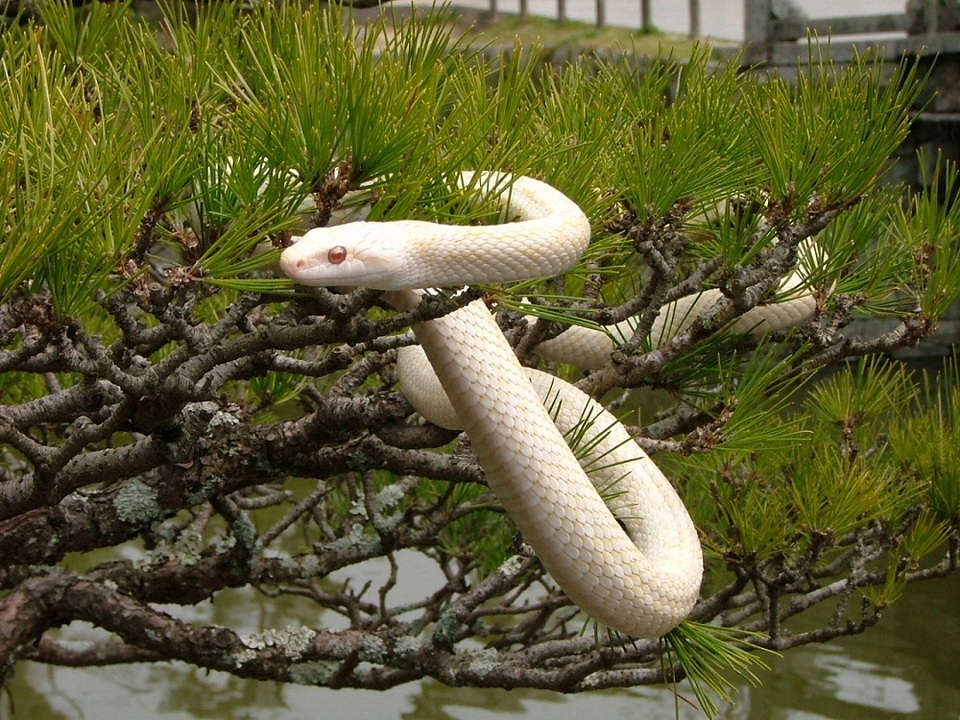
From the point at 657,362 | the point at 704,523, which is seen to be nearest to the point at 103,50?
the point at 657,362

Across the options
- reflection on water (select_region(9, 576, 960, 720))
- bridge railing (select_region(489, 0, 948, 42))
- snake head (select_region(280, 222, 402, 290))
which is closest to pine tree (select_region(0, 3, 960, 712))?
snake head (select_region(280, 222, 402, 290))

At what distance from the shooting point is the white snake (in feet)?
2.16

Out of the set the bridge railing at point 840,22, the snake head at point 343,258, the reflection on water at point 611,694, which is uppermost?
the snake head at point 343,258

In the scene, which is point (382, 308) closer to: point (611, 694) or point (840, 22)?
point (611, 694)

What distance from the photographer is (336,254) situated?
639 mm

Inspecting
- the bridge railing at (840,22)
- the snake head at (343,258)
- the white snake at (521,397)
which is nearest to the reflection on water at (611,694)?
the white snake at (521,397)

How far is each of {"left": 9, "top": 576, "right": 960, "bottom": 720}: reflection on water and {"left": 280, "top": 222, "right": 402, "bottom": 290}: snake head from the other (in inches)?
61.9

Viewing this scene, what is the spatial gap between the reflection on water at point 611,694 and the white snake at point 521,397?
48.3 inches

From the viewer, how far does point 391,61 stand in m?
0.66

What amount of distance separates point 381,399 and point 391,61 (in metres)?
0.40

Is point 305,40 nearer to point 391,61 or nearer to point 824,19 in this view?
point 391,61

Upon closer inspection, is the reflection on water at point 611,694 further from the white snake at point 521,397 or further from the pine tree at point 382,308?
the white snake at point 521,397

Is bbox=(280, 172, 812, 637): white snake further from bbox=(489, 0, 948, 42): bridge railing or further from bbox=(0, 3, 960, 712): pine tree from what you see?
bbox=(489, 0, 948, 42): bridge railing

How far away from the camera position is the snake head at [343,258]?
0.63 metres
